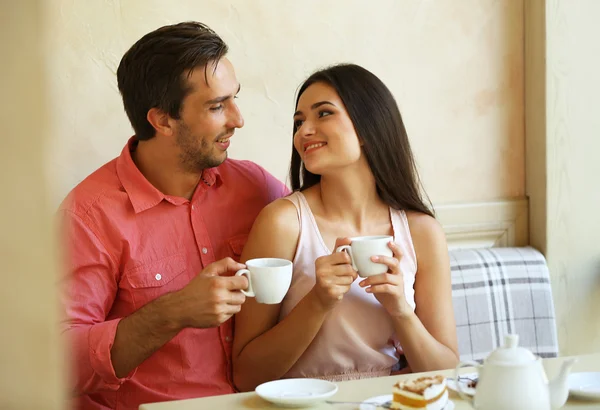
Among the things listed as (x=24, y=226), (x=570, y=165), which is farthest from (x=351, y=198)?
(x=24, y=226)

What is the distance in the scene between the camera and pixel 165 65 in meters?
1.98

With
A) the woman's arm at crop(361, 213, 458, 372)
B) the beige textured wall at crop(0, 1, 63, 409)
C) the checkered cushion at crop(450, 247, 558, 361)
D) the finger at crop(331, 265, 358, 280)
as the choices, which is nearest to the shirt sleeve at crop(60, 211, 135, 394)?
the finger at crop(331, 265, 358, 280)

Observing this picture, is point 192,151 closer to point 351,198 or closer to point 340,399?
point 351,198

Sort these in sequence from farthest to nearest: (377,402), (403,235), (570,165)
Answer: (570,165)
(403,235)
(377,402)

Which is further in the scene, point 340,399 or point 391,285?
point 391,285

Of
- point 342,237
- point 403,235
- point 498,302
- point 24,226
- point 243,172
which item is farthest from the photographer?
point 498,302

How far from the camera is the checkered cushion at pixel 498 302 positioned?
2.39 meters

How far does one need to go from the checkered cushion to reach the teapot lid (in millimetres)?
1147

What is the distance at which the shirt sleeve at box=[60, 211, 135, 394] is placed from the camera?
5.81 feet

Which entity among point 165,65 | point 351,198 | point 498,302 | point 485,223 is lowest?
point 498,302

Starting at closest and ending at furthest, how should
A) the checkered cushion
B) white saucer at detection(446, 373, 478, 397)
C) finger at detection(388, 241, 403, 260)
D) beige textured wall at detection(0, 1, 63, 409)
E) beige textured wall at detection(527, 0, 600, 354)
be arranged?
beige textured wall at detection(0, 1, 63, 409)
white saucer at detection(446, 373, 478, 397)
finger at detection(388, 241, 403, 260)
the checkered cushion
beige textured wall at detection(527, 0, 600, 354)

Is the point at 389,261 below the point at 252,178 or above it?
below

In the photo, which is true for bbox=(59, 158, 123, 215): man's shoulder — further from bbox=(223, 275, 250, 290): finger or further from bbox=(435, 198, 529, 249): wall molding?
bbox=(435, 198, 529, 249): wall molding

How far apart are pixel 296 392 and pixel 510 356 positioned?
1.38 ft
